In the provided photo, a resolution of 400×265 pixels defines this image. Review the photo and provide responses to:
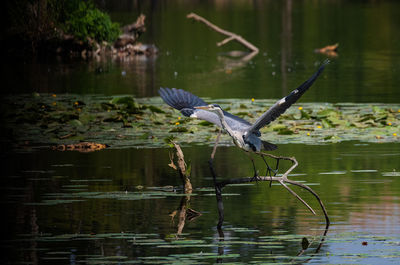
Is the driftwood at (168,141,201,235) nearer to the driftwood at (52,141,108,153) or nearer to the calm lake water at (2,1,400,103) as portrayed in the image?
the driftwood at (52,141,108,153)

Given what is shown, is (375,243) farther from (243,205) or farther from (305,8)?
(305,8)

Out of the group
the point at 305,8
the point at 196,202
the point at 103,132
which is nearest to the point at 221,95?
the point at 103,132

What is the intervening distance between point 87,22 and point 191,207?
70.2 feet

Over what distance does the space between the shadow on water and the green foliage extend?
17.6 meters

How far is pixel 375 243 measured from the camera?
26.8ft

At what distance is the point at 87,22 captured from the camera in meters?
30.7

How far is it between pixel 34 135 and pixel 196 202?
16.9 ft

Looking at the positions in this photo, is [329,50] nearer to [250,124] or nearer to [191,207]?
[191,207]

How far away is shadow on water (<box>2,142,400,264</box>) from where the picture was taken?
8.03 metres

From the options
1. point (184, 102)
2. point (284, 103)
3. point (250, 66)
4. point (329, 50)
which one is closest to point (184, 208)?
point (184, 102)

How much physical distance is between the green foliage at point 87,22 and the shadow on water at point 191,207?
691 inches

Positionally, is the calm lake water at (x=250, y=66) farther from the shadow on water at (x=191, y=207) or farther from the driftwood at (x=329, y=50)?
the shadow on water at (x=191, y=207)

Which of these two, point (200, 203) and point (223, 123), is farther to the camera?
point (200, 203)

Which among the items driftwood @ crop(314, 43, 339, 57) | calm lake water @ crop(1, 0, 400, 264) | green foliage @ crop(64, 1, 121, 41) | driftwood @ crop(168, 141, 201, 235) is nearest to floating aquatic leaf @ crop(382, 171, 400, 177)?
calm lake water @ crop(1, 0, 400, 264)
